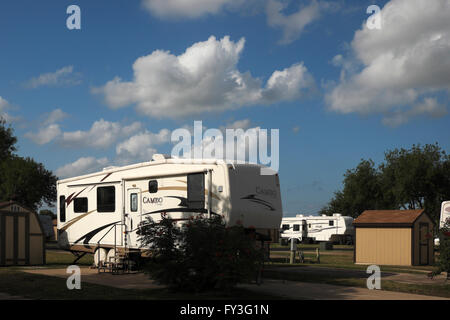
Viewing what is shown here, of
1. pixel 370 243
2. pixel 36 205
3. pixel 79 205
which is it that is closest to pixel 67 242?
pixel 79 205

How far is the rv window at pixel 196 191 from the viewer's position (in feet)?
48.5

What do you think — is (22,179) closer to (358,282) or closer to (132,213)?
(132,213)

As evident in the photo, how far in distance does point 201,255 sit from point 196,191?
3562 millimetres

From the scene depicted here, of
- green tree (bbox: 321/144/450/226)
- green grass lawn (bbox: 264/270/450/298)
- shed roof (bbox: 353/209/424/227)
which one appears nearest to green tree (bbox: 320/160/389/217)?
green tree (bbox: 321/144/450/226)

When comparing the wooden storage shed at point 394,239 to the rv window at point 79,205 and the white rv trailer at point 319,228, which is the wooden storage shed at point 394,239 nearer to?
the rv window at point 79,205

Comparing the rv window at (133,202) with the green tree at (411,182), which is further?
the green tree at (411,182)

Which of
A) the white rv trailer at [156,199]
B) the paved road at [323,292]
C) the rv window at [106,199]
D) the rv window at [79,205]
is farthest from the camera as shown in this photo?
the rv window at [79,205]

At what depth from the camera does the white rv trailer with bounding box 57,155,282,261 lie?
1449 cm

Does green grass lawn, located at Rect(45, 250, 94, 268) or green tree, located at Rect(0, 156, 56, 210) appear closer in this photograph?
green grass lawn, located at Rect(45, 250, 94, 268)

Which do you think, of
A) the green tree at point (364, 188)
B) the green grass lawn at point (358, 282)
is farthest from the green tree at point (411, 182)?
the green grass lawn at point (358, 282)

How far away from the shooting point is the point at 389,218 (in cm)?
2338

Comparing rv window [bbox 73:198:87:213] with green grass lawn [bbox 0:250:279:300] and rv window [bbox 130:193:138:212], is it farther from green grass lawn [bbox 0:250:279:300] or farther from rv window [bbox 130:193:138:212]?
green grass lawn [bbox 0:250:279:300]

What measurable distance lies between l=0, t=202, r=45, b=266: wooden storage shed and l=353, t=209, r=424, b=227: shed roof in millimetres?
13736
